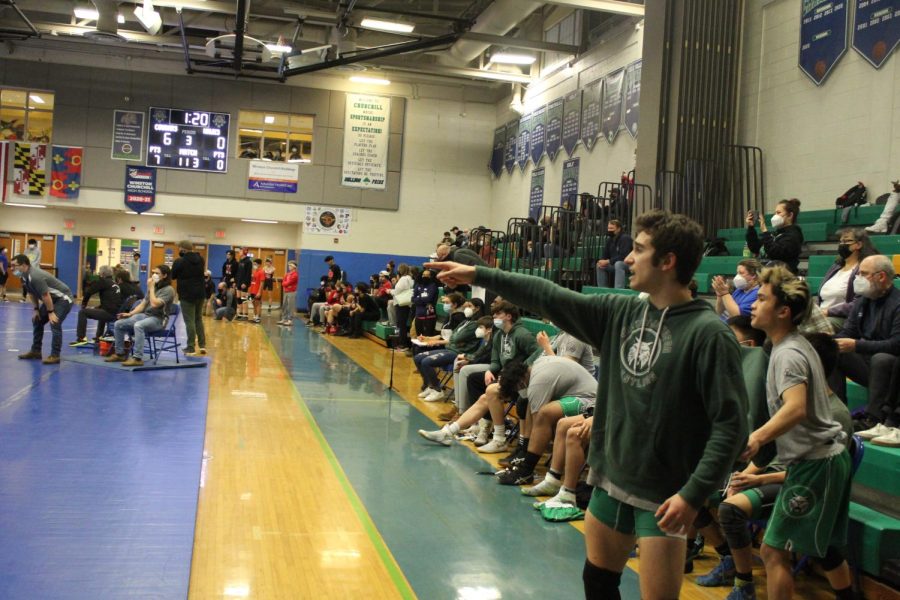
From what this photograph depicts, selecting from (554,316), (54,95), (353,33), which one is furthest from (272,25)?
(554,316)

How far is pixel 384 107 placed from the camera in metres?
22.9

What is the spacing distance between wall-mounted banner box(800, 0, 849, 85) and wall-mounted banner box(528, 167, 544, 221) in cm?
887

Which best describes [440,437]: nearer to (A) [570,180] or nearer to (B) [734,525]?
(B) [734,525]

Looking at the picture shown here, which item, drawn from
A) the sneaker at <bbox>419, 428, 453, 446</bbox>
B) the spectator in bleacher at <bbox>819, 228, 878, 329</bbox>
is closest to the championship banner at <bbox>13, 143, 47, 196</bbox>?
the sneaker at <bbox>419, 428, 453, 446</bbox>

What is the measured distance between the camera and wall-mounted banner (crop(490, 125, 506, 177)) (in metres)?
22.5

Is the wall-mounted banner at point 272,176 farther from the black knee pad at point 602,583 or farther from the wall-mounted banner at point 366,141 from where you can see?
the black knee pad at point 602,583

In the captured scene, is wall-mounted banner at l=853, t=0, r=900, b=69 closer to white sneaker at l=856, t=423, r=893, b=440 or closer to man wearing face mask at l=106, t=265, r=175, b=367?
white sneaker at l=856, t=423, r=893, b=440

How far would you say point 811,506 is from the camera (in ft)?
10.3

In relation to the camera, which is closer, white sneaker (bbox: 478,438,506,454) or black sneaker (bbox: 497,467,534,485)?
black sneaker (bbox: 497,467,534,485)

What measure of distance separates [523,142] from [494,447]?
14.9 meters

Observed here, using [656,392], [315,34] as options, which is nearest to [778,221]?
[656,392]

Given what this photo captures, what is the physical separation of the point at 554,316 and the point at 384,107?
2133 centimetres

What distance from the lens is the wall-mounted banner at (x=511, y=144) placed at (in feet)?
69.9

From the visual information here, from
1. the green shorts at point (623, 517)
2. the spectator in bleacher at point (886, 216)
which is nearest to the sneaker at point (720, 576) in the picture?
the green shorts at point (623, 517)
